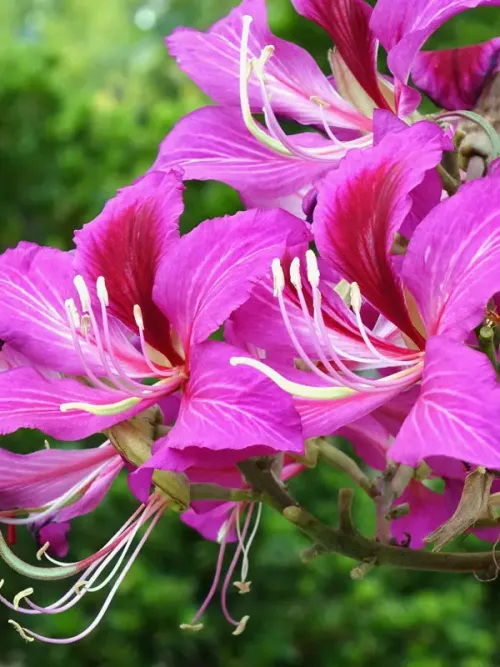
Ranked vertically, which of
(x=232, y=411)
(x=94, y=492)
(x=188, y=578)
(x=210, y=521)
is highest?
(x=232, y=411)

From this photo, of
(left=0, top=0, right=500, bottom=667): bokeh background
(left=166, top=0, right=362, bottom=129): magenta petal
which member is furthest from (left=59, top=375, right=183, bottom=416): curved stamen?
(left=0, top=0, right=500, bottom=667): bokeh background

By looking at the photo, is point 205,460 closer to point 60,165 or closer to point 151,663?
point 151,663

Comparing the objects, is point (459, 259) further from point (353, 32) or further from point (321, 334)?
point (353, 32)

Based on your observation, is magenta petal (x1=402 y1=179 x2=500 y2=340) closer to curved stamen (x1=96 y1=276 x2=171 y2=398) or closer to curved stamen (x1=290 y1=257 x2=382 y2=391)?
curved stamen (x1=290 y1=257 x2=382 y2=391)

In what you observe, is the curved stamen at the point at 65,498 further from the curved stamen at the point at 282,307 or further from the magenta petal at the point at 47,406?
the curved stamen at the point at 282,307

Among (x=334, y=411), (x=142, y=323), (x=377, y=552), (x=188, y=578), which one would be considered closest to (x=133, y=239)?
(x=142, y=323)

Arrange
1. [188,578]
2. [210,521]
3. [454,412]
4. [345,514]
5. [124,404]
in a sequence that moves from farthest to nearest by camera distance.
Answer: [188,578]
[210,521]
[345,514]
[124,404]
[454,412]

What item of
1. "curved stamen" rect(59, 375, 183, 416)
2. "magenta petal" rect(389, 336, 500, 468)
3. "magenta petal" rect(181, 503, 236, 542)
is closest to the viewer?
"magenta petal" rect(389, 336, 500, 468)
